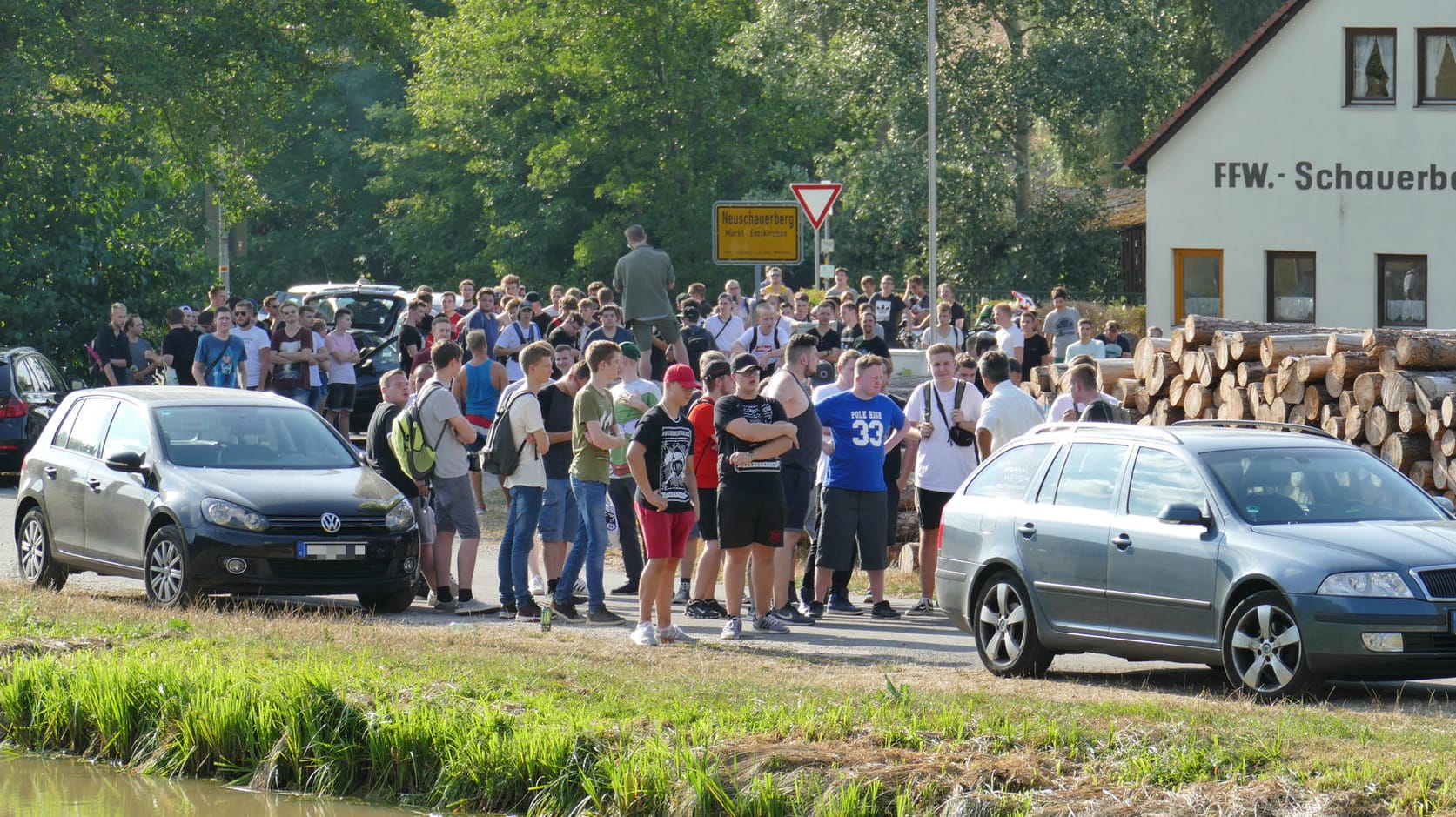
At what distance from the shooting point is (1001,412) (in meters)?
13.9

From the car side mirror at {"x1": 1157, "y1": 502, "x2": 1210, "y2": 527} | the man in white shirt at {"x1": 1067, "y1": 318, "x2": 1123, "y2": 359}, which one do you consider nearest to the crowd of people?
the car side mirror at {"x1": 1157, "y1": 502, "x2": 1210, "y2": 527}

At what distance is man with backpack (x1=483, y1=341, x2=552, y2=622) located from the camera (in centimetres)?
1297

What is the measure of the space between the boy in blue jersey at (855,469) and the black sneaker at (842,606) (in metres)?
0.68

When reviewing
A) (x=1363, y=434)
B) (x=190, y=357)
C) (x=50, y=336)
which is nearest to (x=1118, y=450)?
(x=1363, y=434)

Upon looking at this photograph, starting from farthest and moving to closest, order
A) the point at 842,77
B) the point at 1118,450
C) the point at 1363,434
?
the point at 842,77 → the point at 1363,434 → the point at 1118,450

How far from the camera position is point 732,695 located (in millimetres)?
9562

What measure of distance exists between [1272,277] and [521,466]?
2482 cm

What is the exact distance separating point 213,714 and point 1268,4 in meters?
42.9

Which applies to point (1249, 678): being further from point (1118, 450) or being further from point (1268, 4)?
point (1268, 4)

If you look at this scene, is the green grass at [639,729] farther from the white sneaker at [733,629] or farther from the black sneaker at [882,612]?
the black sneaker at [882,612]

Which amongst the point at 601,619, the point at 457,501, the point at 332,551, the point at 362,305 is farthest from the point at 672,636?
the point at 362,305

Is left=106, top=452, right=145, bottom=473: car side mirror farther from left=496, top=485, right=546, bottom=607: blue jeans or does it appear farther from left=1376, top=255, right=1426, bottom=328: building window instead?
left=1376, top=255, right=1426, bottom=328: building window

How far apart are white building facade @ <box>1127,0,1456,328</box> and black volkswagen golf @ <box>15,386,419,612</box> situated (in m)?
23.2

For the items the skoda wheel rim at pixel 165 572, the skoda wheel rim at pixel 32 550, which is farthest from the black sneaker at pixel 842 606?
the skoda wheel rim at pixel 32 550
